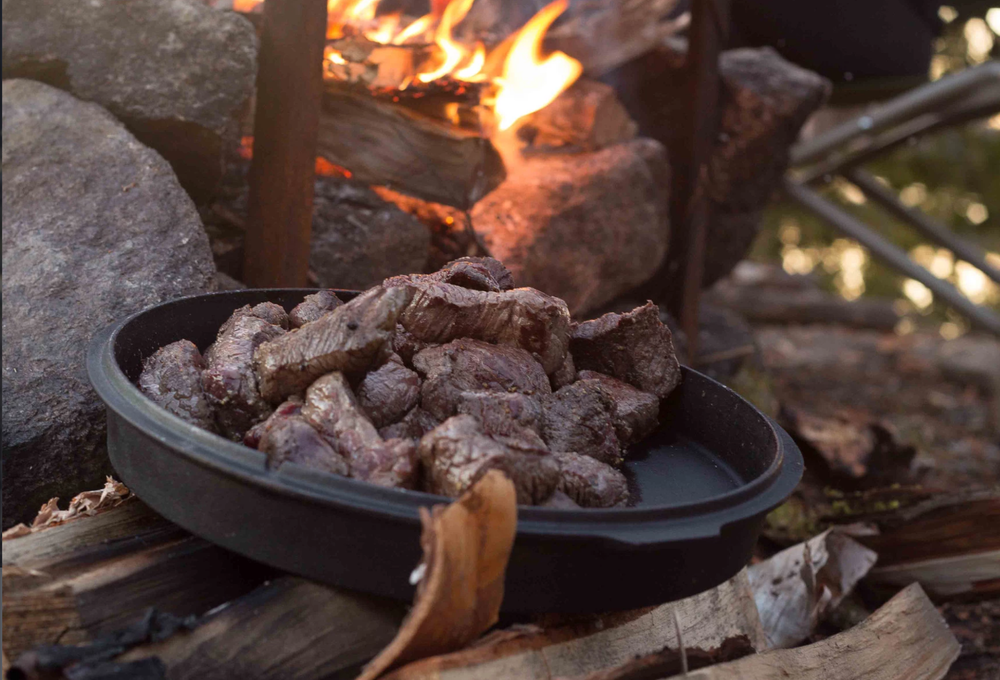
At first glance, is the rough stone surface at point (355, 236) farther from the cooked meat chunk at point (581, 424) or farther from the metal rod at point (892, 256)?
the metal rod at point (892, 256)

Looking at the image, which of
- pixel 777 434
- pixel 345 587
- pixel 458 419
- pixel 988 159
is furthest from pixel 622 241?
pixel 988 159

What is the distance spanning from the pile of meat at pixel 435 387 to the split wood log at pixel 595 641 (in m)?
0.29

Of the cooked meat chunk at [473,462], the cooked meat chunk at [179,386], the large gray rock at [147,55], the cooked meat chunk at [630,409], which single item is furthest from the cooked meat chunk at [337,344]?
the large gray rock at [147,55]

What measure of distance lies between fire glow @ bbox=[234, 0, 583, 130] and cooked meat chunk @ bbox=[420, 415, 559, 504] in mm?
2055

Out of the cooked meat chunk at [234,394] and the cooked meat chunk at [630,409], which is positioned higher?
the cooked meat chunk at [234,394]

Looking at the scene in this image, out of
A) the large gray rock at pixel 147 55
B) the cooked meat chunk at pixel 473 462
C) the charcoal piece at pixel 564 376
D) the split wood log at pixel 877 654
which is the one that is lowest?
the split wood log at pixel 877 654

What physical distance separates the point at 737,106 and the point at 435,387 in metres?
3.32

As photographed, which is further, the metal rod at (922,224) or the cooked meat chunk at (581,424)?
the metal rod at (922,224)

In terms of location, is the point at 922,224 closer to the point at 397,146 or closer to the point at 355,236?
the point at 397,146

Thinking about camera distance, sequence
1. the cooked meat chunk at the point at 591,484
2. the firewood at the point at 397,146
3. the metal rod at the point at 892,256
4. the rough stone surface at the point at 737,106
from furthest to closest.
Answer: the metal rod at the point at 892,256, the rough stone surface at the point at 737,106, the firewood at the point at 397,146, the cooked meat chunk at the point at 591,484

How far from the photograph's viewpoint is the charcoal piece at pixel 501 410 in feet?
6.09

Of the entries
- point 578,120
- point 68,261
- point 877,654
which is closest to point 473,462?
point 877,654

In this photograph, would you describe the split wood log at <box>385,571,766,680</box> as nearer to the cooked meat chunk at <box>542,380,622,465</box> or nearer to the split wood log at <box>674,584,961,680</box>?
the split wood log at <box>674,584,961,680</box>

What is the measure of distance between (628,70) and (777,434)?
10.3ft
